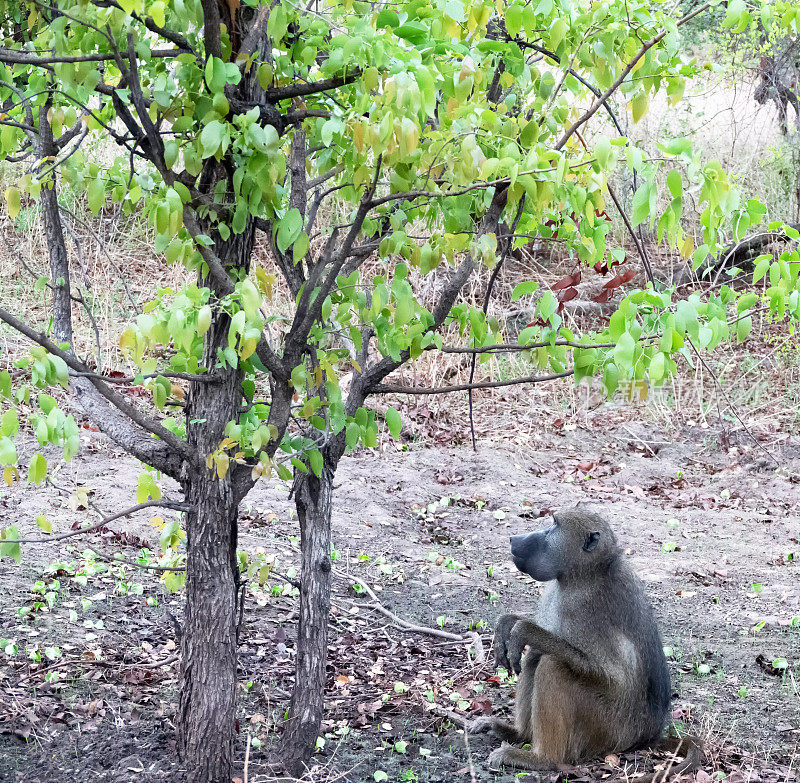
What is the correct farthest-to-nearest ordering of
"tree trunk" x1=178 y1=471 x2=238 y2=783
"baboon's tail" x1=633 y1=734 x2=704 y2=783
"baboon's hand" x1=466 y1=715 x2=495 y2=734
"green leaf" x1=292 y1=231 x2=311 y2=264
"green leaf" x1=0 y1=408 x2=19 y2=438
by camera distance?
"baboon's hand" x1=466 y1=715 x2=495 y2=734, "baboon's tail" x1=633 y1=734 x2=704 y2=783, "tree trunk" x1=178 y1=471 x2=238 y2=783, "green leaf" x1=292 y1=231 x2=311 y2=264, "green leaf" x1=0 y1=408 x2=19 y2=438

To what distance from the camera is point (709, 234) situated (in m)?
2.44

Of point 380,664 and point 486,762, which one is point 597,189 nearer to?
point 486,762

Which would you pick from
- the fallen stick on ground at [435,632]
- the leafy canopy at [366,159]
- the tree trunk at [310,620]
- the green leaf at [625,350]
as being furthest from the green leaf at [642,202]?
the fallen stick on ground at [435,632]

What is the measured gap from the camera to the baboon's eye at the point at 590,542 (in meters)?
4.08

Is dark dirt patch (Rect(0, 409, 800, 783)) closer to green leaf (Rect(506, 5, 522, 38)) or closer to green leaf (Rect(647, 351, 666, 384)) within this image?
green leaf (Rect(647, 351, 666, 384))

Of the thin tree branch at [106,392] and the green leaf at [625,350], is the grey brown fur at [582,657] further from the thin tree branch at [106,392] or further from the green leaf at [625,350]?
the green leaf at [625,350]

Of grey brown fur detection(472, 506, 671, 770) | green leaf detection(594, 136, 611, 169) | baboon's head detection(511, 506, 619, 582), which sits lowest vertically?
grey brown fur detection(472, 506, 671, 770)

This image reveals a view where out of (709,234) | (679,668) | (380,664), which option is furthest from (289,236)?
(679,668)

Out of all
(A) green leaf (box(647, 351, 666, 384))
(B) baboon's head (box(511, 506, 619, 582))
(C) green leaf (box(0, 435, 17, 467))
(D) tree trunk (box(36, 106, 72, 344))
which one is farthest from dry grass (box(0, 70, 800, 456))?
(C) green leaf (box(0, 435, 17, 467))

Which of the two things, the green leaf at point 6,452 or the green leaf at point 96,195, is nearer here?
the green leaf at point 6,452

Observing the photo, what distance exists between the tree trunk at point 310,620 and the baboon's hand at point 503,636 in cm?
91

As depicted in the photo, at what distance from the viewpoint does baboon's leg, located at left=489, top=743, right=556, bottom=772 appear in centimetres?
396

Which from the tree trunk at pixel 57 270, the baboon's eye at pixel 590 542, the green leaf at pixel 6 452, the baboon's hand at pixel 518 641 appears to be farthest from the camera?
the baboon's eye at pixel 590 542

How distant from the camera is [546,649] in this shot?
3.94m
